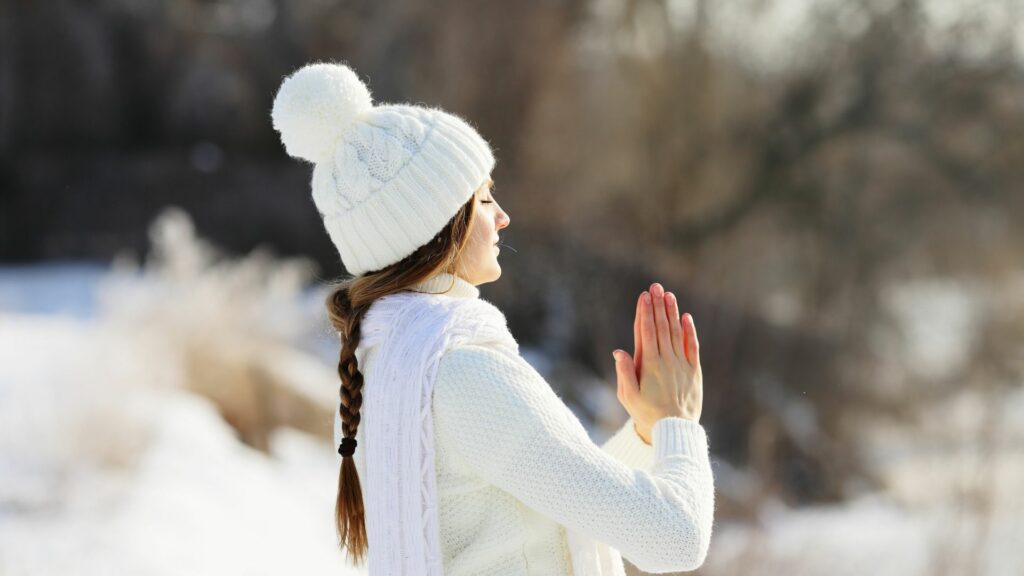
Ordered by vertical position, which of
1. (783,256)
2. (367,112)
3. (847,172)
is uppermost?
(847,172)

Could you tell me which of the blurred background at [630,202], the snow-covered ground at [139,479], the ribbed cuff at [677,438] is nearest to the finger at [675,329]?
the ribbed cuff at [677,438]

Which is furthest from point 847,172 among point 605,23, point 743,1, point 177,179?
point 177,179

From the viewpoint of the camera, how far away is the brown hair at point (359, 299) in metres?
1.44

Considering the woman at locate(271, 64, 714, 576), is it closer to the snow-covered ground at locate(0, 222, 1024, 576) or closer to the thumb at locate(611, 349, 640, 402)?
the thumb at locate(611, 349, 640, 402)

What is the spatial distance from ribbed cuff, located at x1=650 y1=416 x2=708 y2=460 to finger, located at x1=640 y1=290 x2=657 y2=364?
10 cm

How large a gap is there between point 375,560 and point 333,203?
50 cm

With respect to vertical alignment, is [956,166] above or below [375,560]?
above

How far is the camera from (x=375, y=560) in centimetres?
140

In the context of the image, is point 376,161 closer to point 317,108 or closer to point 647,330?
point 317,108

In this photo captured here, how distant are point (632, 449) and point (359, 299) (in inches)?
17.7

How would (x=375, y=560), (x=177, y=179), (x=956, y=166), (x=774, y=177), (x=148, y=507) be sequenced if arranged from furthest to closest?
1. (x=177, y=179)
2. (x=774, y=177)
3. (x=956, y=166)
4. (x=148, y=507)
5. (x=375, y=560)

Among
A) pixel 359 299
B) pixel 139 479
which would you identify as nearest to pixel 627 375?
pixel 359 299

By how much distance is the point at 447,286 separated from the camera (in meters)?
1.49

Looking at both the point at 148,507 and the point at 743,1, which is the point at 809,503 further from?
the point at 148,507
